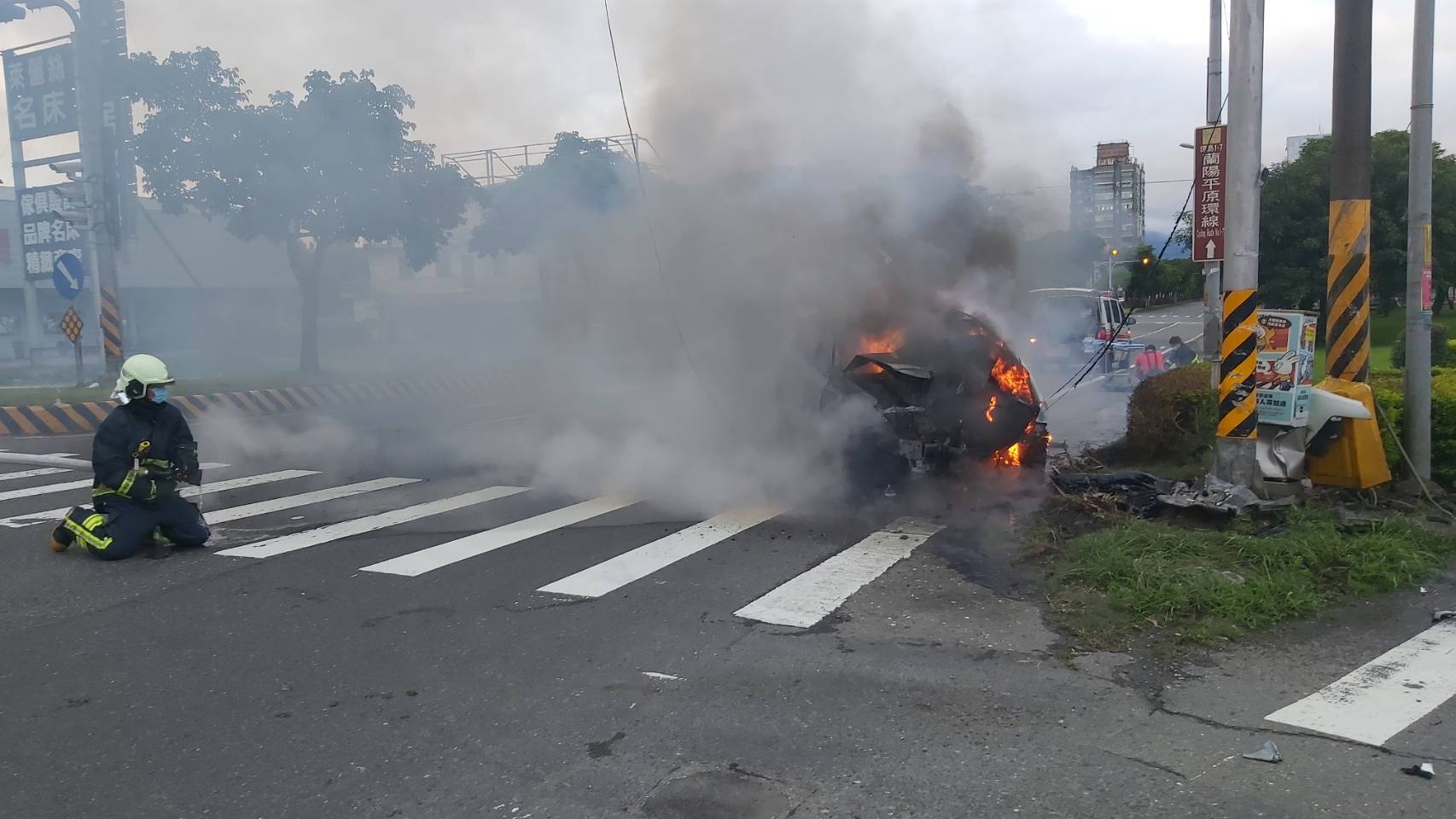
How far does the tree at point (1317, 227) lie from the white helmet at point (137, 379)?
80.7 feet

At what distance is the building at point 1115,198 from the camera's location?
53.1ft

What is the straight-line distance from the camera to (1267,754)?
3580 millimetres

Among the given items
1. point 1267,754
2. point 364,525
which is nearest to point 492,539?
point 364,525

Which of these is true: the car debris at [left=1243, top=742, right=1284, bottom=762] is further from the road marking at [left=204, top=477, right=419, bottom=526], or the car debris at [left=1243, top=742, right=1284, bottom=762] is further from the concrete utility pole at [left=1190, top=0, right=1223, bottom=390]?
the concrete utility pole at [left=1190, top=0, right=1223, bottom=390]

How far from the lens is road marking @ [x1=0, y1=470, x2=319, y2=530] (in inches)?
315

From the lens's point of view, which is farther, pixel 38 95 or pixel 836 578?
pixel 38 95

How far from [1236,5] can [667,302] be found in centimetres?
563

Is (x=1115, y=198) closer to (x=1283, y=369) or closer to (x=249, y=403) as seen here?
(x=1283, y=369)

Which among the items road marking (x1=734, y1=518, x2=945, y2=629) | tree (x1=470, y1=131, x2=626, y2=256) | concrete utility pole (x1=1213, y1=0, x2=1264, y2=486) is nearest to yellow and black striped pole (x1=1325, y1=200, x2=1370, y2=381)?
concrete utility pole (x1=1213, y1=0, x2=1264, y2=486)

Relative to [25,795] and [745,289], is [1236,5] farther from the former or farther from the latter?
[25,795]

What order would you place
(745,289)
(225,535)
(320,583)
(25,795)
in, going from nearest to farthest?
(25,795), (320,583), (225,535), (745,289)

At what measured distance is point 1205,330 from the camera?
13.0 m

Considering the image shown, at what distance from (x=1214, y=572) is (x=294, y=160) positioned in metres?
16.0

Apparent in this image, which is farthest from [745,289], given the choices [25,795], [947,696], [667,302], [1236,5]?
[25,795]
